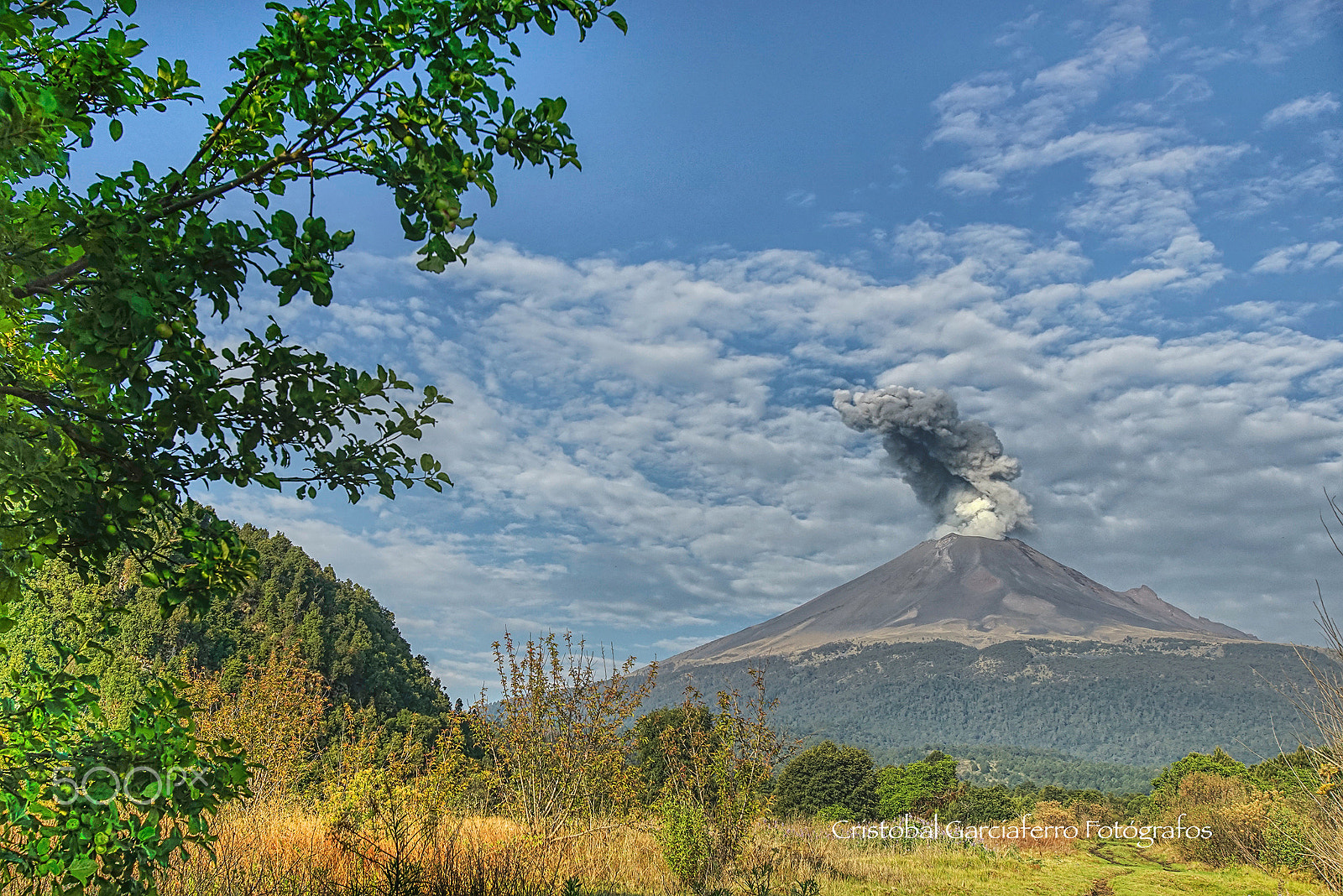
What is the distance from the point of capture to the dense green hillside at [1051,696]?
148250mm

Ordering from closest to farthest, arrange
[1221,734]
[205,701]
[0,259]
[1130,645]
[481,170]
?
1. [0,259]
2. [481,170]
3. [205,701]
4. [1221,734]
5. [1130,645]

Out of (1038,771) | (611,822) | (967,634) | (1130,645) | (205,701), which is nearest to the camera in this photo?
(611,822)

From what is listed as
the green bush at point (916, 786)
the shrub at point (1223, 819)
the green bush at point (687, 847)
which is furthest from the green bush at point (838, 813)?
the green bush at point (687, 847)

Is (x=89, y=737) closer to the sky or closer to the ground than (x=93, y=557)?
closer to the ground

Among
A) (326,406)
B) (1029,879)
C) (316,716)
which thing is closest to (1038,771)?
(1029,879)

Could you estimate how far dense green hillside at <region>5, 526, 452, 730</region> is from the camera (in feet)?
72.3

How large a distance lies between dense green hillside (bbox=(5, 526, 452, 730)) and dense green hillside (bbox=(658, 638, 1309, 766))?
125814mm

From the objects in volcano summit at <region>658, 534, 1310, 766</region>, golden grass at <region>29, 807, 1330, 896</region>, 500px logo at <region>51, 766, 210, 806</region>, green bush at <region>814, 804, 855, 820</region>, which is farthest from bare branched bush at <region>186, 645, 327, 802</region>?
volcano summit at <region>658, 534, 1310, 766</region>

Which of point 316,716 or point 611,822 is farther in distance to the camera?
point 316,716

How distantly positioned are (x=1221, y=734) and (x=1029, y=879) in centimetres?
16578

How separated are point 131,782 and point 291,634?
1024 inches

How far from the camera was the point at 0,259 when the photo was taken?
2.32m

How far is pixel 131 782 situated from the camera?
256cm

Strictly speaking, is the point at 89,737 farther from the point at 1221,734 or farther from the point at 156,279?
the point at 1221,734
